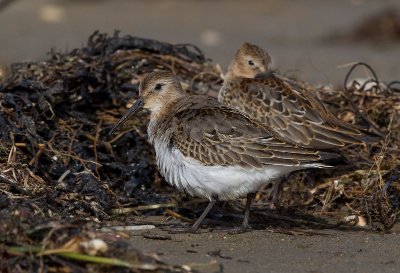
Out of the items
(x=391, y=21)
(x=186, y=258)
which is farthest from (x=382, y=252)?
(x=391, y=21)

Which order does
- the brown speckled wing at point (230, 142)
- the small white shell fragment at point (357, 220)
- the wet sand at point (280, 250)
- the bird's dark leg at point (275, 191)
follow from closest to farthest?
the wet sand at point (280, 250) < the brown speckled wing at point (230, 142) < the small white shell fragment at point (357, 220) < the bird's dark leg at point (275, 191)

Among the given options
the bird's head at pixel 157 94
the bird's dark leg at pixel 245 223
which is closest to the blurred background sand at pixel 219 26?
the bird's head at pixel 157 94

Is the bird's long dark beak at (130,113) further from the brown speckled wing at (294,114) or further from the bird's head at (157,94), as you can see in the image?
the brown speckled wing at (294,114)

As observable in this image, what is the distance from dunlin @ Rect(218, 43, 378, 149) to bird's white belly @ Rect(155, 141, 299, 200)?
0.69 metres

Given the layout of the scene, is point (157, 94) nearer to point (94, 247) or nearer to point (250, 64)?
point (250, 64)

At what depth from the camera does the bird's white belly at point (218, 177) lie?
530cm

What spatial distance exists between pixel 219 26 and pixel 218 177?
8.13 meters

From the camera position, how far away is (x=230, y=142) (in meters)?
5.35

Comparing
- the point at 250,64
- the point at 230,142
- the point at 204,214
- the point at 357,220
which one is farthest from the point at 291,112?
the point at 204,214

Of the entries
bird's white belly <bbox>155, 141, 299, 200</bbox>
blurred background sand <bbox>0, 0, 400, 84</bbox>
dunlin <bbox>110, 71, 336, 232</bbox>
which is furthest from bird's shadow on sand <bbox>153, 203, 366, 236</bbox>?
blurred background sand <bbox>0, 0, 400, 84</bbox>

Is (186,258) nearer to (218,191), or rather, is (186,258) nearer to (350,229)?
(218,191)

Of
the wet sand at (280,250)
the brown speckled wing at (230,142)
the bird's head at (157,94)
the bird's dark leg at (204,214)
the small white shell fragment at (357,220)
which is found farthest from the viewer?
the bird's head at (157,94)

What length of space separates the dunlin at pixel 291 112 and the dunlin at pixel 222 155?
0.61 m

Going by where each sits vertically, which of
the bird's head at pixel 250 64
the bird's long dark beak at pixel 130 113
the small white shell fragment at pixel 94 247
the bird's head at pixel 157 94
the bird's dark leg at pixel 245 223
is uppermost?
the bird's head at pixel 250 64
